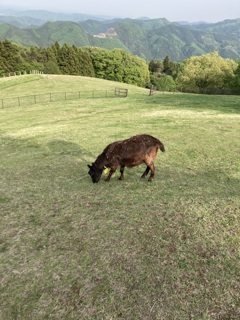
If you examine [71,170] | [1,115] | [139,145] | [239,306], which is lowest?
[1,115]

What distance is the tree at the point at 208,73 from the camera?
71812 mm

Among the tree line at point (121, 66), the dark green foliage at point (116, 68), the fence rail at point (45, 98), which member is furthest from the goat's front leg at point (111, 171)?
the dark green foliage at point (116, 68)

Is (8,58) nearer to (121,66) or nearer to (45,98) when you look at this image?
(121,66)

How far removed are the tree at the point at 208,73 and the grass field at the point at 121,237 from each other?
209 ft

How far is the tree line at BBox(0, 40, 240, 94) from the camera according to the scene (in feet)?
239

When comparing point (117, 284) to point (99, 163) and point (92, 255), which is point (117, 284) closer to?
point (92, 255)

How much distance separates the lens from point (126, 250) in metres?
6.91

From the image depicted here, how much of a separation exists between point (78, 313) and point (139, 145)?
6.06m

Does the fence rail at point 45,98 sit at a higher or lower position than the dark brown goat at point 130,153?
lower

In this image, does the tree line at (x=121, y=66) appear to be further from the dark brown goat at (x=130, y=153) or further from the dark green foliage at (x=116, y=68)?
the dark brown goat at (x=130, y=153)

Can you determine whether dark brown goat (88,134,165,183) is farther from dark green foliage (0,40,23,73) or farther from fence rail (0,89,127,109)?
dark green foliage (0,40,23,73)

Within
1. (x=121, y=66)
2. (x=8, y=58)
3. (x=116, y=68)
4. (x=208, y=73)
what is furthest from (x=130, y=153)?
(x=121, y=66)

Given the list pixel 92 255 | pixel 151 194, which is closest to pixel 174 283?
pixel 92 255

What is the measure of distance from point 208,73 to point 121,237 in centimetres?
7578
